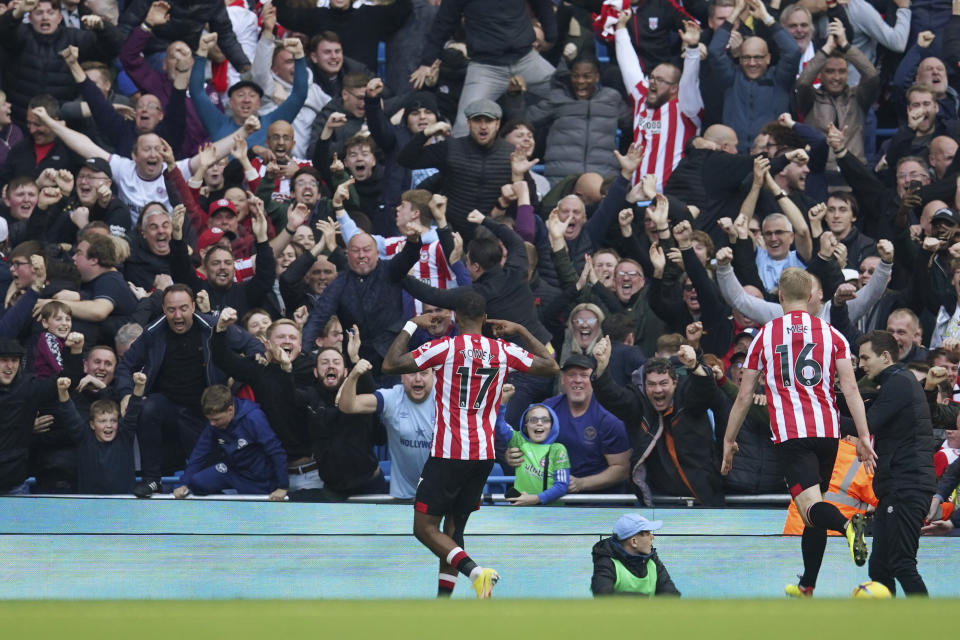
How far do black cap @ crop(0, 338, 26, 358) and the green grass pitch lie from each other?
7.94 m

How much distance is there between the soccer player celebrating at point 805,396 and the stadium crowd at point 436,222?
1.48 metres

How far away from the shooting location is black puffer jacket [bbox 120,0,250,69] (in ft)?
46.6

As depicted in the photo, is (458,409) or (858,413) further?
(458,409)

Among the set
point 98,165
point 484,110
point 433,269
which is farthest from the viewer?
point 98,165

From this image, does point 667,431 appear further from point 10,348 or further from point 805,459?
point 10,348

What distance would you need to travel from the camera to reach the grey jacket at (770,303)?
36.4 ft

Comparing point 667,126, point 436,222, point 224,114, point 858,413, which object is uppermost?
point 667,126

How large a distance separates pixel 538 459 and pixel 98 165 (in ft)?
15.3

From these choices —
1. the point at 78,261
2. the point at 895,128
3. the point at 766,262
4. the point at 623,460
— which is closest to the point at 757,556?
the point at 623,460

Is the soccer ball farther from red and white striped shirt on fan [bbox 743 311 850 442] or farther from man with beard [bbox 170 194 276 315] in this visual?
man with beard [bbox 170 194 276 315]

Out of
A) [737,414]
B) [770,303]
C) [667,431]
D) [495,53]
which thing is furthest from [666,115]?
[737,414]

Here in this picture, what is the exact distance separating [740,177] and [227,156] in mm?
4316

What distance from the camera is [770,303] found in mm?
11180

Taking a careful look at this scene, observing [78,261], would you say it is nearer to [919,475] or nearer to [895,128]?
[919,475]
